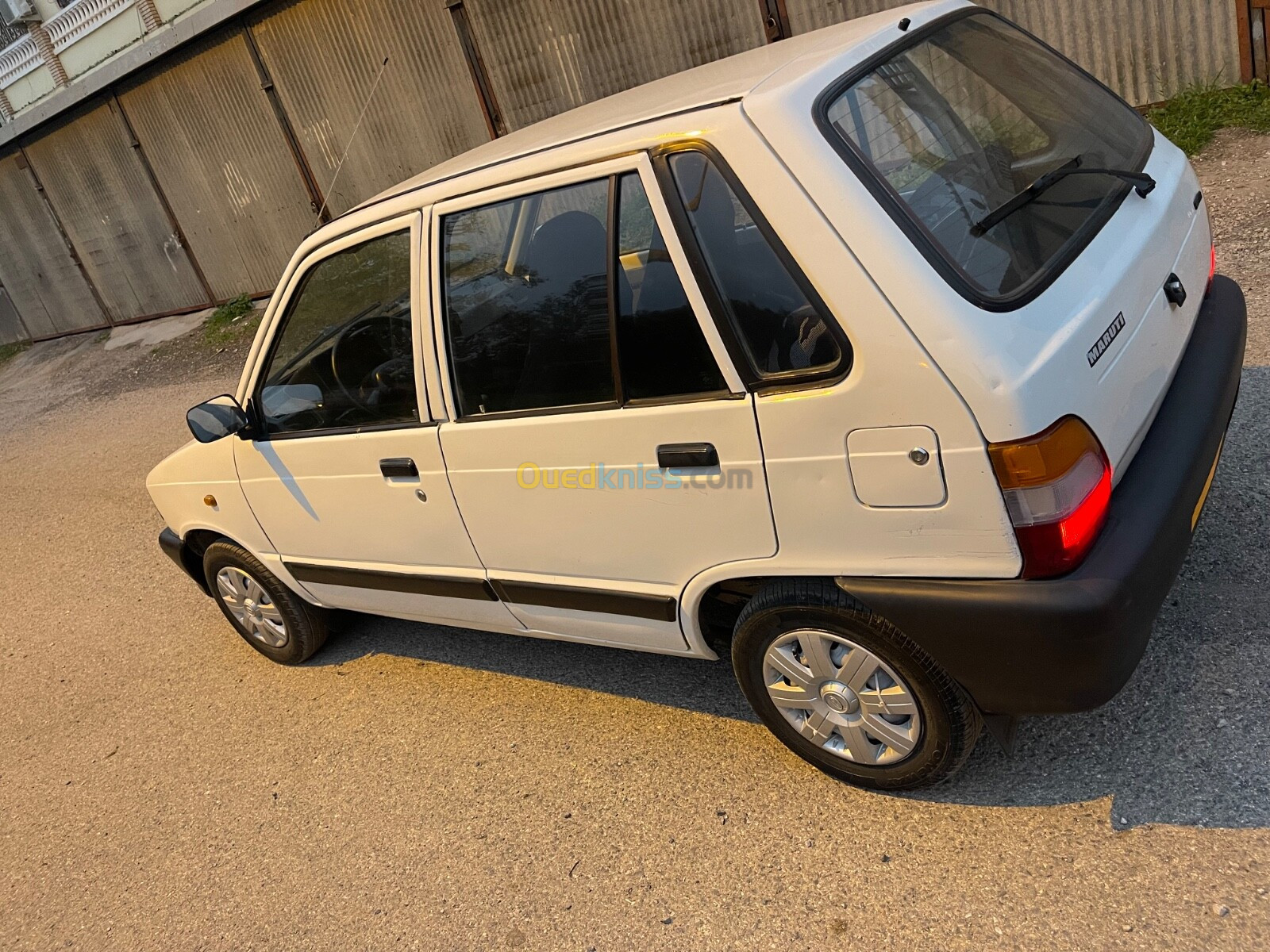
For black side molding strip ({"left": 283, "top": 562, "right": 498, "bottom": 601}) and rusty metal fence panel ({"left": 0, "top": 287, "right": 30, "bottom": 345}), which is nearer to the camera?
black side molding strip ({"left": 283, "top": 562, "right": 498, "bottom": 601})

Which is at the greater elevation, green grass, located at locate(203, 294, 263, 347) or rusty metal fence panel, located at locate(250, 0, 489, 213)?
rusty metal fence panel, located at locate(250, 0, 489, 213)

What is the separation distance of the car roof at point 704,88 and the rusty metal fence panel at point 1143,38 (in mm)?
4860

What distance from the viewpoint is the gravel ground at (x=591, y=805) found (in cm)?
245

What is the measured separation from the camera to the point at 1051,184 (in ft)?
8.46

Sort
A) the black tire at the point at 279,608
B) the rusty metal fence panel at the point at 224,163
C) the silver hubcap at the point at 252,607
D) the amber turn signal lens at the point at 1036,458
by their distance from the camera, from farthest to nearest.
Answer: the rusty metal fence panel at the point at 224,163 < the silver hubcap at the point at 252,607 < the black tire at the point at 279,608 < the amber turn signal lens at the point at 1036,458

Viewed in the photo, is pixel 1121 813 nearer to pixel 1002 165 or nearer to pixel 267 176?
pixel 1002 165

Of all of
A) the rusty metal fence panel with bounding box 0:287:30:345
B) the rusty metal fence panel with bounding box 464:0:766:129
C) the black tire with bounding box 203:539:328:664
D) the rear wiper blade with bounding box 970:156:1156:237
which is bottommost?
the black tire with bounding box 203:539:328:664

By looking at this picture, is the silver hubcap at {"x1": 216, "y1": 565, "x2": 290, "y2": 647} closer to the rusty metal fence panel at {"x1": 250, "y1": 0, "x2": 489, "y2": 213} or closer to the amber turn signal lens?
the amber turn signal lens

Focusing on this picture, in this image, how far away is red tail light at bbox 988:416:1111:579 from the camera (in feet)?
7.09

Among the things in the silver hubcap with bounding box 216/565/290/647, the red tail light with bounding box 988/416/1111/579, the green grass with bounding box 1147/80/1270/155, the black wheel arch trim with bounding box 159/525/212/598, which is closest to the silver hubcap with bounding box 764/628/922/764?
the red tail light with bounding box 988/416/1111/579

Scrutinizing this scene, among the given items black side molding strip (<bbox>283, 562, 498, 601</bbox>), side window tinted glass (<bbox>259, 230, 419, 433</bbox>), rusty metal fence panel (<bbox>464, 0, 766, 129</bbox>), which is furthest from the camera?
rusty metal fence panel (<bbox>464, 0, 766, 129</bbox>)

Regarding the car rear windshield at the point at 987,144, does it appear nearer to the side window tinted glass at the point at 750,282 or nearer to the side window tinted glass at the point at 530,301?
the side window tinted glass at the point at 750,282

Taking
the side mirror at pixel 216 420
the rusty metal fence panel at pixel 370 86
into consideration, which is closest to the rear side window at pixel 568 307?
the side mirror at pixel 216 420

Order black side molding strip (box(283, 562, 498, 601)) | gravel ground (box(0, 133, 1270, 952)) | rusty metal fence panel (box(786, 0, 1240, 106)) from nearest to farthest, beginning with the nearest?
gravel ground (box(0, 133, 1270, 952)) < black side molding strip (box(283, 562, 498, 601)) < rusty metal fence panel (box(786, 0, 1240, 106))
